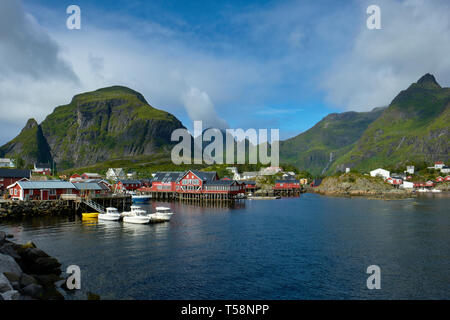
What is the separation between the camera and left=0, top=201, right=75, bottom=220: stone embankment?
6059cm

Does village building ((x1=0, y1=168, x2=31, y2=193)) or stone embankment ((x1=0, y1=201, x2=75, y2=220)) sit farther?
village building ((x1=0, y1=168, x2=31, y2=193))

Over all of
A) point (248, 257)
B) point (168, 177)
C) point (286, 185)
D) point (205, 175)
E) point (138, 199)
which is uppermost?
point (205, 175)

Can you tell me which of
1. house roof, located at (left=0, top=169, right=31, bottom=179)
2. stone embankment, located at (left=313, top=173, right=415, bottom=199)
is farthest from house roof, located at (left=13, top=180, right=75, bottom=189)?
stone embankment, located at (left=313, top=173, right=415, bottom=199)

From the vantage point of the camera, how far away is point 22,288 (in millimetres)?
22984

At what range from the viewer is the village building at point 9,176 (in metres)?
91.5

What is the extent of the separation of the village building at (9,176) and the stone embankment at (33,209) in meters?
33.2

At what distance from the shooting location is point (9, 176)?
308 feet

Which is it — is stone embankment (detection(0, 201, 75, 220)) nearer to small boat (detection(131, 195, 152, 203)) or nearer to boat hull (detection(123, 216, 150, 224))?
boat hull (detection(123, 216, 150, 224))

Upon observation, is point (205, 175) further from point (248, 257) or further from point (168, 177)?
point (248, 257)

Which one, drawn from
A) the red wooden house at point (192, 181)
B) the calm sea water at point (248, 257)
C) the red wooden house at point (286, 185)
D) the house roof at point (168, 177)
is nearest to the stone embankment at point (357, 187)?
the red wooden house at point (286, 185)

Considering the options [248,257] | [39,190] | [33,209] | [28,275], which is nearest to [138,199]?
[39,190]

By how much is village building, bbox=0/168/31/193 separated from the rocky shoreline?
71.4 meters

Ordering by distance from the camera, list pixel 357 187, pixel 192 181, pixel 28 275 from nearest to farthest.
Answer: pixel 28 275 → pixel 192 181 → pixel 357 187

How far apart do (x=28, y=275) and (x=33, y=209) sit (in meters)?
44.5
